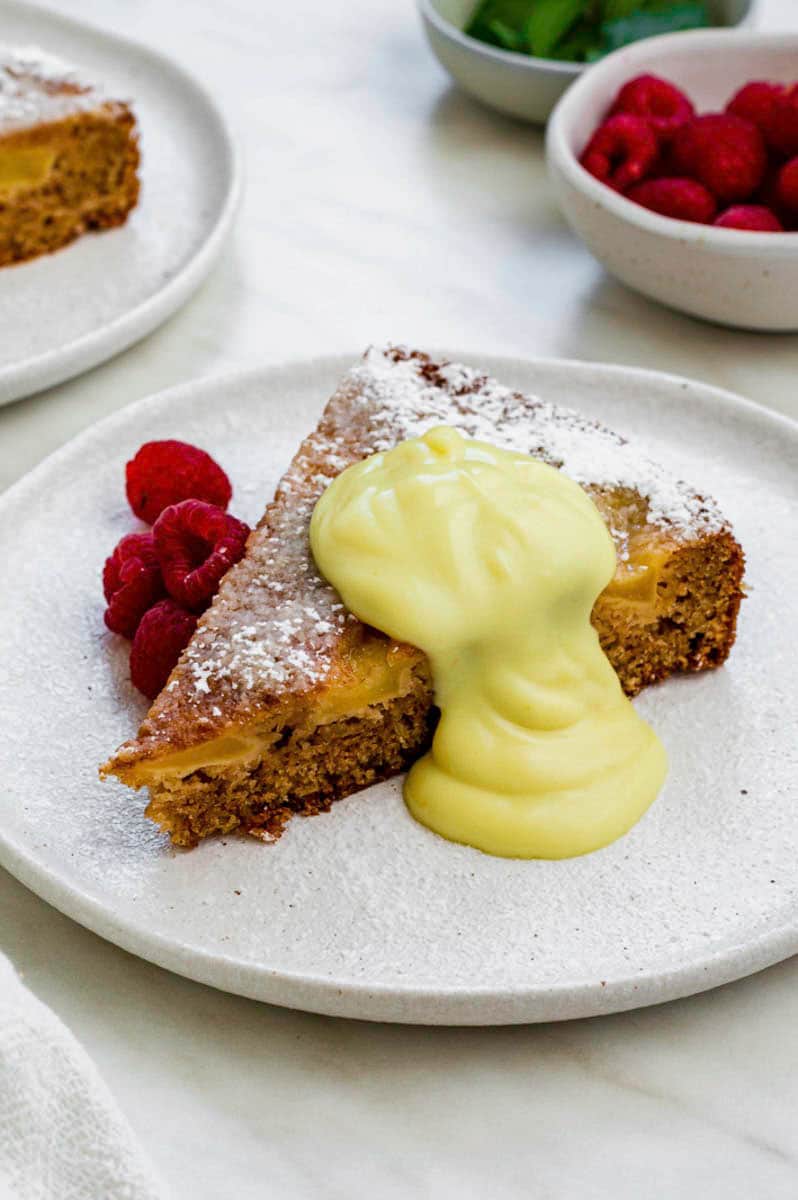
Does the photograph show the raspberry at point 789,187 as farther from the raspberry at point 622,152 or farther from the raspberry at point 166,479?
the raspberry at point 166,479

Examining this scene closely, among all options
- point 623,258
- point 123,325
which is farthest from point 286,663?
point 623,258

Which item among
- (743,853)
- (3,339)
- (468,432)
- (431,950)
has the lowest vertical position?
(3,339)

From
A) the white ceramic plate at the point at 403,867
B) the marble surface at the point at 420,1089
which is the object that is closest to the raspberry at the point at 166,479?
the white ceramic plate at the point at 403,867

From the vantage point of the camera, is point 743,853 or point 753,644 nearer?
point 743,853

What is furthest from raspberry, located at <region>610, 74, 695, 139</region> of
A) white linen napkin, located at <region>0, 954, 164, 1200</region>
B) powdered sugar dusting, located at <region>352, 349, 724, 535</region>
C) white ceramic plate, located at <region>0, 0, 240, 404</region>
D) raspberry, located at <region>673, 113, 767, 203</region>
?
white linen napkin, located at <region>0, 954, 164, 1200</region>

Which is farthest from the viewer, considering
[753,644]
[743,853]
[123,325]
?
[123,325]

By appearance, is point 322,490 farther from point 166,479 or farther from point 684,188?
point 684,188

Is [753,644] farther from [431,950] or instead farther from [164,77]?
[164,77]
